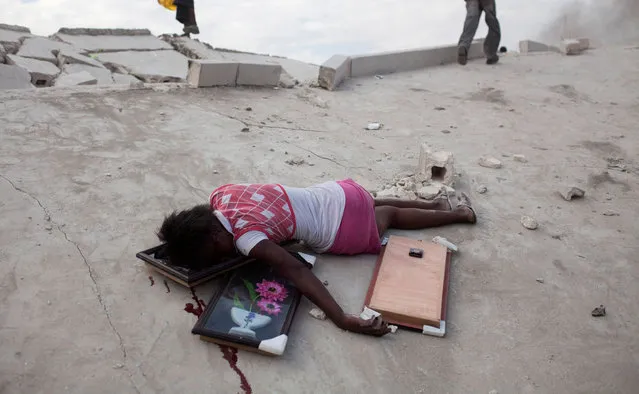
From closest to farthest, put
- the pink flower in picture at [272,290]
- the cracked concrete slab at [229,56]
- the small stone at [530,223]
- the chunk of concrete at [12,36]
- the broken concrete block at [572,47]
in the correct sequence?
the pink flower in picture at [272,290]
the small stone at [530,223]
the chunk of concrete at [12,36]
the cracked concrete slab at [229,56]
the broken concrete block at [572,47]

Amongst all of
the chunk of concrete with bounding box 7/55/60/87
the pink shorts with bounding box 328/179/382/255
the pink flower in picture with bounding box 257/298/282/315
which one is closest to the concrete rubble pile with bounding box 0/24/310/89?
the chunk of concrete with bounding box 7/55/60/87

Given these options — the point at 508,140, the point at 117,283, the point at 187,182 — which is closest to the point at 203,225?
the point at 117,283

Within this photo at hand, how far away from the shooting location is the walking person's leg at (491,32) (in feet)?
24.8

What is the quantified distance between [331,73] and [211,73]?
148 centimetres

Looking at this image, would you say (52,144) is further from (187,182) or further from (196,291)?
(196,291)

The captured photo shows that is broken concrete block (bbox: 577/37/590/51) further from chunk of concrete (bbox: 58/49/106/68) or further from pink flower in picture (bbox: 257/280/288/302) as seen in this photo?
pink flower in picture (bbox: 257/280/288/302)

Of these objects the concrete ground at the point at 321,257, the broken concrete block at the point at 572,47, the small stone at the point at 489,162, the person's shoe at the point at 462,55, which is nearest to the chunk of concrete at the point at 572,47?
the broken concrete block at the point at 572,47

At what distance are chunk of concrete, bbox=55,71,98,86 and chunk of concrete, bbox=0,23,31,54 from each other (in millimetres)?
1789

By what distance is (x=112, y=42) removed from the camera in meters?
8.52

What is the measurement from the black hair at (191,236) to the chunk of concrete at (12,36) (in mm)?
6680

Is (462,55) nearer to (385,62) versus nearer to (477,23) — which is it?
(477,23)

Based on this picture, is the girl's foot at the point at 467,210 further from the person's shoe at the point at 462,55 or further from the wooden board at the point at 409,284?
the person's shoe at the point at 462,55

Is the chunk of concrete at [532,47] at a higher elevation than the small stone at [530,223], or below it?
higher

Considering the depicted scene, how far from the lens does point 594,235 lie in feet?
10.2
